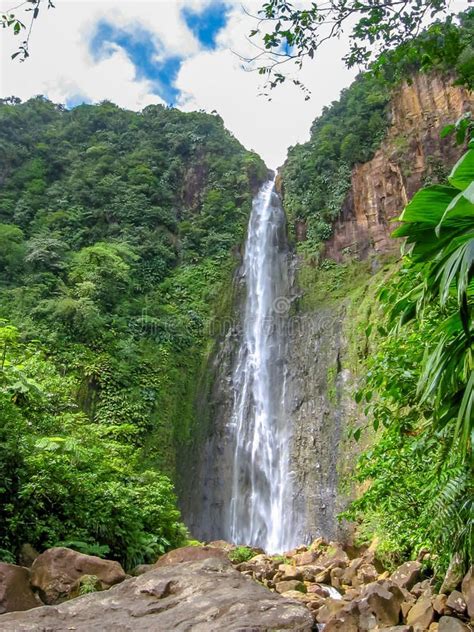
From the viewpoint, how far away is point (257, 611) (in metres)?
2.96

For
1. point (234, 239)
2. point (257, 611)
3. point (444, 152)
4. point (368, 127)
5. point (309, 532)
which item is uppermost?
point (368, 127)

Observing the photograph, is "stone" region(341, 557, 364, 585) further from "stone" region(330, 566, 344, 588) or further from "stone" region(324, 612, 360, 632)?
"stone" region(324, 612, 360, 632)

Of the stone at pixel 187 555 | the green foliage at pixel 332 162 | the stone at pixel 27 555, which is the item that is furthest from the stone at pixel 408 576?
the green foliage at pixel 332 162

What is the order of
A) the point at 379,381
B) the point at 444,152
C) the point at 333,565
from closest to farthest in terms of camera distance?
the point at 379,381
the point at 333,565
the point at 444,152

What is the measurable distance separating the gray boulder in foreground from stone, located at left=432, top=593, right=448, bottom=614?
3.45 ft

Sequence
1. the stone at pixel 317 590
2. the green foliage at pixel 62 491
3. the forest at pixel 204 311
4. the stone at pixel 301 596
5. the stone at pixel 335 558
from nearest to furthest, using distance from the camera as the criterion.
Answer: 1. the forest at pixel 204 311
2. the green foliage at pixel 62 491
3. the stone at pixel 301 596
4. the stone at pixel 317 590
5. the stone at pixel 335 558

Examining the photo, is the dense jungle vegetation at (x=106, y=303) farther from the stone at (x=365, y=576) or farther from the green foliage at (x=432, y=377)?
the green foliage at (x=432, y=377)

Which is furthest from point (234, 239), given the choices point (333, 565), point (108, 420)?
point (333, 565)

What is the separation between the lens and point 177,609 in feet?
10.4

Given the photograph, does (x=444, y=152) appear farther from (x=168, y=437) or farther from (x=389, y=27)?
(x=389, y=27)

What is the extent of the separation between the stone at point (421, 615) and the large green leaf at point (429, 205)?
305cm

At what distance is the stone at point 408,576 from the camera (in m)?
4.48

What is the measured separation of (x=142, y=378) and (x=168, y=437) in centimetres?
196

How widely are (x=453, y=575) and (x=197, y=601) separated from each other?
1831mm
